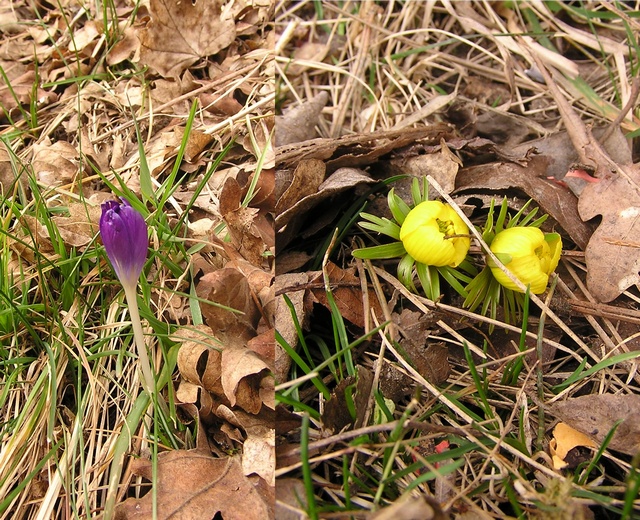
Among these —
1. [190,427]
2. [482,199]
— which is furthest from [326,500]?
[482,199]

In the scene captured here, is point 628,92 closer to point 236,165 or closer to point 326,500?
point 236,165

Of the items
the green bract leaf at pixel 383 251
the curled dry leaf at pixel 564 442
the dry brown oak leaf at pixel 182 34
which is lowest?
the curled dry leaf at pixel 564 442

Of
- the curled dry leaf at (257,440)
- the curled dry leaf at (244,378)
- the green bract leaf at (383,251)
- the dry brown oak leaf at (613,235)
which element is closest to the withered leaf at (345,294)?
the green bract leaf at (383,251)

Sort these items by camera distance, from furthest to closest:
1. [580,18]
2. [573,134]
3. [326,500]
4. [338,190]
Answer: [580,18] → [573,134] → [338,190] → [326,500]

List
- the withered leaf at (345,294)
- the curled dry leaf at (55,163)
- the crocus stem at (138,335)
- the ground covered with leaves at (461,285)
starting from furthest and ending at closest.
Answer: the curled dry leaf at (55,163)
the withered leaf at (345,294)
the crocus stem at (138,335)
the ground covered with leaves at (461,285)

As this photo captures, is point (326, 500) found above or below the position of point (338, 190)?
below

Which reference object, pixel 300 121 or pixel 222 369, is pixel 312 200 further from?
pixel 300 121

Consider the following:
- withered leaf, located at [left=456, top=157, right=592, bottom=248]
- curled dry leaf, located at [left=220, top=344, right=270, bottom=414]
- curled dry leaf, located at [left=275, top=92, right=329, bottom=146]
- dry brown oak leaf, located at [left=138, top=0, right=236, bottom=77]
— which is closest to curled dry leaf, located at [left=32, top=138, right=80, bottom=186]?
dry brown oak leaf, located at [left=138, top=0, right=236, bottom=77]

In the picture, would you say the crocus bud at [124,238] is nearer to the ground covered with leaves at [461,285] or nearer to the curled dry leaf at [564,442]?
the ground covered with leaves at [461,285]
